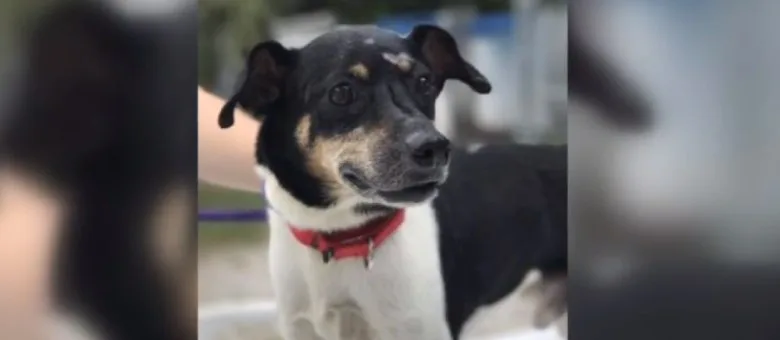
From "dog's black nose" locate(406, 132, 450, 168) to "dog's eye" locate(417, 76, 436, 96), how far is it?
7cm

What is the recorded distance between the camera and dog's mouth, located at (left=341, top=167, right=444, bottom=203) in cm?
119

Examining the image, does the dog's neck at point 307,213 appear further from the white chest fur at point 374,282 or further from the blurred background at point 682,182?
the blurred background at point 682,182

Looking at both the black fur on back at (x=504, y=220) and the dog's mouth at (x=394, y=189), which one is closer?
the dog's mouth at (x=394, y=189)

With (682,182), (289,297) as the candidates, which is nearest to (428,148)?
(289,297)

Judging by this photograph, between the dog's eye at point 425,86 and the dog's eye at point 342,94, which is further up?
the dog's eye at point 425,86

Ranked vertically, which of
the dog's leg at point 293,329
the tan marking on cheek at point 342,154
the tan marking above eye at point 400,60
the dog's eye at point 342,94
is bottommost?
the dog's leg at point 293,329

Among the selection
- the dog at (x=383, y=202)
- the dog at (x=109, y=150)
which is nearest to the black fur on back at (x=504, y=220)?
the dog at (x=383, y=202)

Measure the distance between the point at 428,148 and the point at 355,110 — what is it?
0.11m

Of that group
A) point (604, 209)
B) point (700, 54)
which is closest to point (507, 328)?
point (604, 209)

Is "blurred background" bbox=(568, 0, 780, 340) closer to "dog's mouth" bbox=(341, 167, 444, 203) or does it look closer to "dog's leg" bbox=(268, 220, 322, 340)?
"dog's mouth" bbox=(341, 167, 444, 203)

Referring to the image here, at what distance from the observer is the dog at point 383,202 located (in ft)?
3.94

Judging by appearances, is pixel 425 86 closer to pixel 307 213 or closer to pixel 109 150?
pixel 307 213

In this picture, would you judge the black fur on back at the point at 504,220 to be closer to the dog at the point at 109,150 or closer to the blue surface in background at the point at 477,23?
the blue surface in background at the point at 477,23

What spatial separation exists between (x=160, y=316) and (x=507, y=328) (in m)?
0.49
